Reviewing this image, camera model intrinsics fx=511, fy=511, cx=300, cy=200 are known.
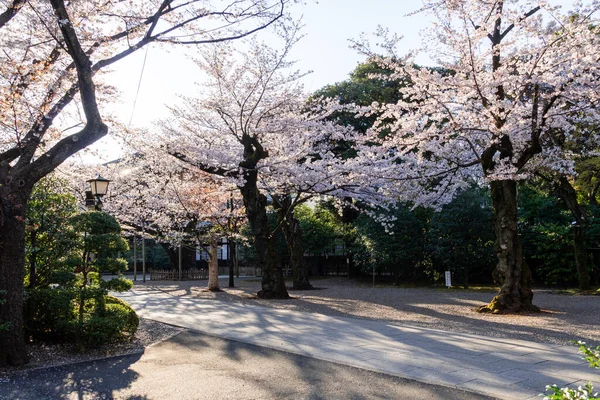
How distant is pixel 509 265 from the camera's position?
460 inches

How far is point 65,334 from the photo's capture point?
805cm

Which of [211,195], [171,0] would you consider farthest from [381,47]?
[211,195]

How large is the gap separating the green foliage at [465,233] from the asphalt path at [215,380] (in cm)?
1414

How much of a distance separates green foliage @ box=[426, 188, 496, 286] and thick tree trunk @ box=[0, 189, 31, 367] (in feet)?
53.5

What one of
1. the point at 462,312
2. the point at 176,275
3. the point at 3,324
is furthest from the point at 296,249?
the point at 3,324

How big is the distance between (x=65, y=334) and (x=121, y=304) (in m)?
1.32

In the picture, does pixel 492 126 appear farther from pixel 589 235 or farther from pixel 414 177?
pixel 589 235

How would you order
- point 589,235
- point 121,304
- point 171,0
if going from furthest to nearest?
point 589,235
point 121,304
point 171,0

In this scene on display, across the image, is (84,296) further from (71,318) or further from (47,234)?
(47,234)

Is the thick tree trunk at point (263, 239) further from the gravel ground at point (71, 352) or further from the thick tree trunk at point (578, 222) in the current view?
the thick tree trunk at point (578, 222)

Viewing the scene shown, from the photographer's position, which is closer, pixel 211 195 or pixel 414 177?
pixel 414 177

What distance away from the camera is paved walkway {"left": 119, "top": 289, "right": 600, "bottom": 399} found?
217 inches

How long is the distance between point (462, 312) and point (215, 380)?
7702mm

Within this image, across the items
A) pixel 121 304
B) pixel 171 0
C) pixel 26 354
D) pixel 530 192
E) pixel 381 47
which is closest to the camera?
pixel 26 354
